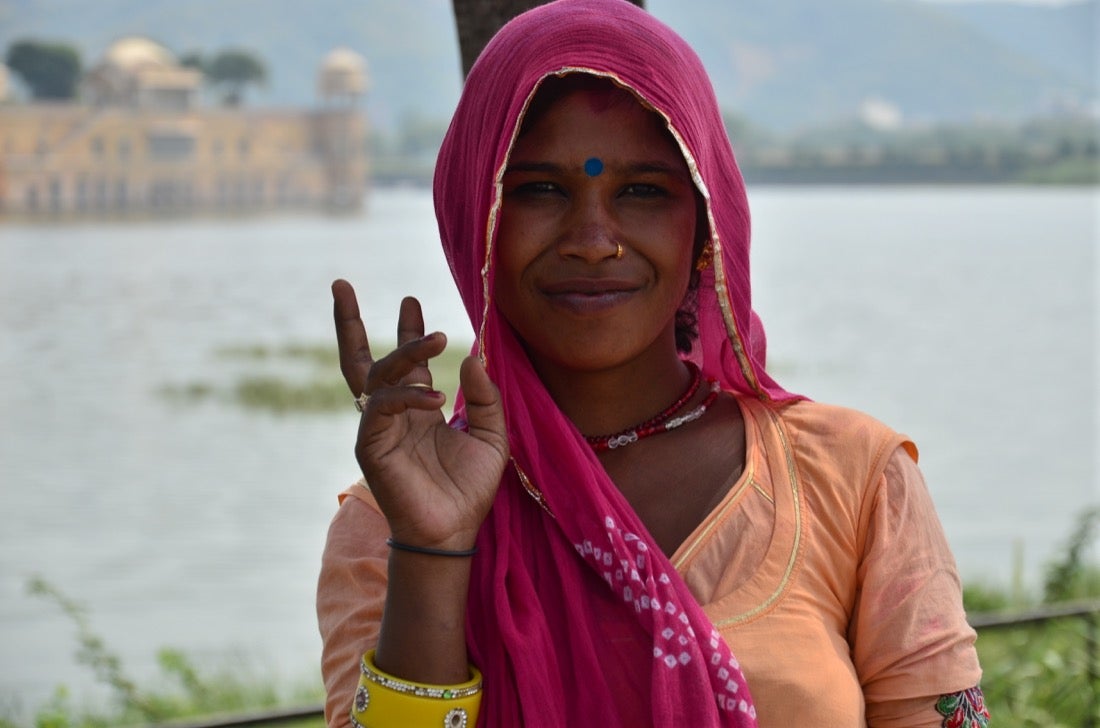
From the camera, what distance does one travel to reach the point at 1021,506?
37.9ft

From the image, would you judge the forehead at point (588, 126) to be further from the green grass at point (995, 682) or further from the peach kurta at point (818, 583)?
the green grass at point (995, 682)

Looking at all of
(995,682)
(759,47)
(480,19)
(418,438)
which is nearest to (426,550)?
(418,438)

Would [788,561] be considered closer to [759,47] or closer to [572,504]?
[572,504]

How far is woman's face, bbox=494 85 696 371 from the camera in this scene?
106 centimetres

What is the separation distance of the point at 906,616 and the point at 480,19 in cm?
117

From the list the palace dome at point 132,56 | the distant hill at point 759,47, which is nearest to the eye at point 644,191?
the palace dome at point 132,56

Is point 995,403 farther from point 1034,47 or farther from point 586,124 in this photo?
point 1034,47

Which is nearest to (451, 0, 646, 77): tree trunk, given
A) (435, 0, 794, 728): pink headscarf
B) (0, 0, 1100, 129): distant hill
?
(435, 0, 794, 728): pink headscarf

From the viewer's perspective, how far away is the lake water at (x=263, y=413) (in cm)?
909

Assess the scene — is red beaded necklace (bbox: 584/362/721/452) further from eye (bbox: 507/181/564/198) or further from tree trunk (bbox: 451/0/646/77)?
tree trunk (bbox: 451/0/646/77)

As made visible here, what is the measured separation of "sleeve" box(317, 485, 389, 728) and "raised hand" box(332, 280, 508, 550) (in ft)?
0.29

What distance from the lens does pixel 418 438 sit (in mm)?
1006

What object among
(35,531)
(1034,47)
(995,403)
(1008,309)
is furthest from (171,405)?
(1034,47)

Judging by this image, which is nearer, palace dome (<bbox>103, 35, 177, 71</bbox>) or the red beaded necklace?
the red beaded necklace
